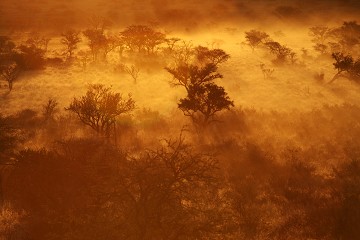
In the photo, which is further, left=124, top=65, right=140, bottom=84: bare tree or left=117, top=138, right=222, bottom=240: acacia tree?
left=124, top=65, right=140, bottom=84: bare tree

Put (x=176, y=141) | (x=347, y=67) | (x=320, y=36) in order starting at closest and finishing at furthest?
1. (x=176, y=141)
2. (x=347, y=67)
3. (x=320, y=36)

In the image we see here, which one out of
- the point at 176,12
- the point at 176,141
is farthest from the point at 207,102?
the point at 176,12

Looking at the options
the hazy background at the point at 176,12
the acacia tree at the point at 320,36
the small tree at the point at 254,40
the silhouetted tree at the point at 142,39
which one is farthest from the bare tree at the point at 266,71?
the hazy background at the point at 176,12

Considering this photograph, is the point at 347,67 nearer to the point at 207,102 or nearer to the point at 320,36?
the point at 320,36

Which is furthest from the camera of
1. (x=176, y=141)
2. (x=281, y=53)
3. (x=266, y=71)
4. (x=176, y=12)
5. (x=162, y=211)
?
(x=176, y=12)

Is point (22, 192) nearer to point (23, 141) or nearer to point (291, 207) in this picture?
point (23, 141)

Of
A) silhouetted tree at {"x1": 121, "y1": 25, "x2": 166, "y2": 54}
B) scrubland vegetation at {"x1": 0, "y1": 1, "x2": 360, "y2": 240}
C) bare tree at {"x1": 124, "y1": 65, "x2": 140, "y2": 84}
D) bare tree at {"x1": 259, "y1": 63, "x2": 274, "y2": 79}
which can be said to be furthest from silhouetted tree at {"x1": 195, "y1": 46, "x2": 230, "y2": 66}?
bare tree at {"x1": 124, "y1": 65, "x2": 140, "y2": 84}

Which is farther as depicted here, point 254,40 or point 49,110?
point 254,40

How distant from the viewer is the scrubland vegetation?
1628 centimetres

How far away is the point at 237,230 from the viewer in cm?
1634

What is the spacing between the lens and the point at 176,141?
17359mm

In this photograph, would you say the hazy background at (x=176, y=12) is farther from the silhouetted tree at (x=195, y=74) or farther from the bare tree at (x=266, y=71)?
the silhouetted tree at (x=195, y=74)

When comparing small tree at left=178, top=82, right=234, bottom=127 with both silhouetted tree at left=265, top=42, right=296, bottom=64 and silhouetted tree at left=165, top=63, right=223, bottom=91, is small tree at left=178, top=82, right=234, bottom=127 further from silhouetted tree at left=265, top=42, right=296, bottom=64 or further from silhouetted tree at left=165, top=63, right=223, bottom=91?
silhouetted tree at left=265, top=42, right=296, bottom=64

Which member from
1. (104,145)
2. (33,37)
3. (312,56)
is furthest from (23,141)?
(312,56)
